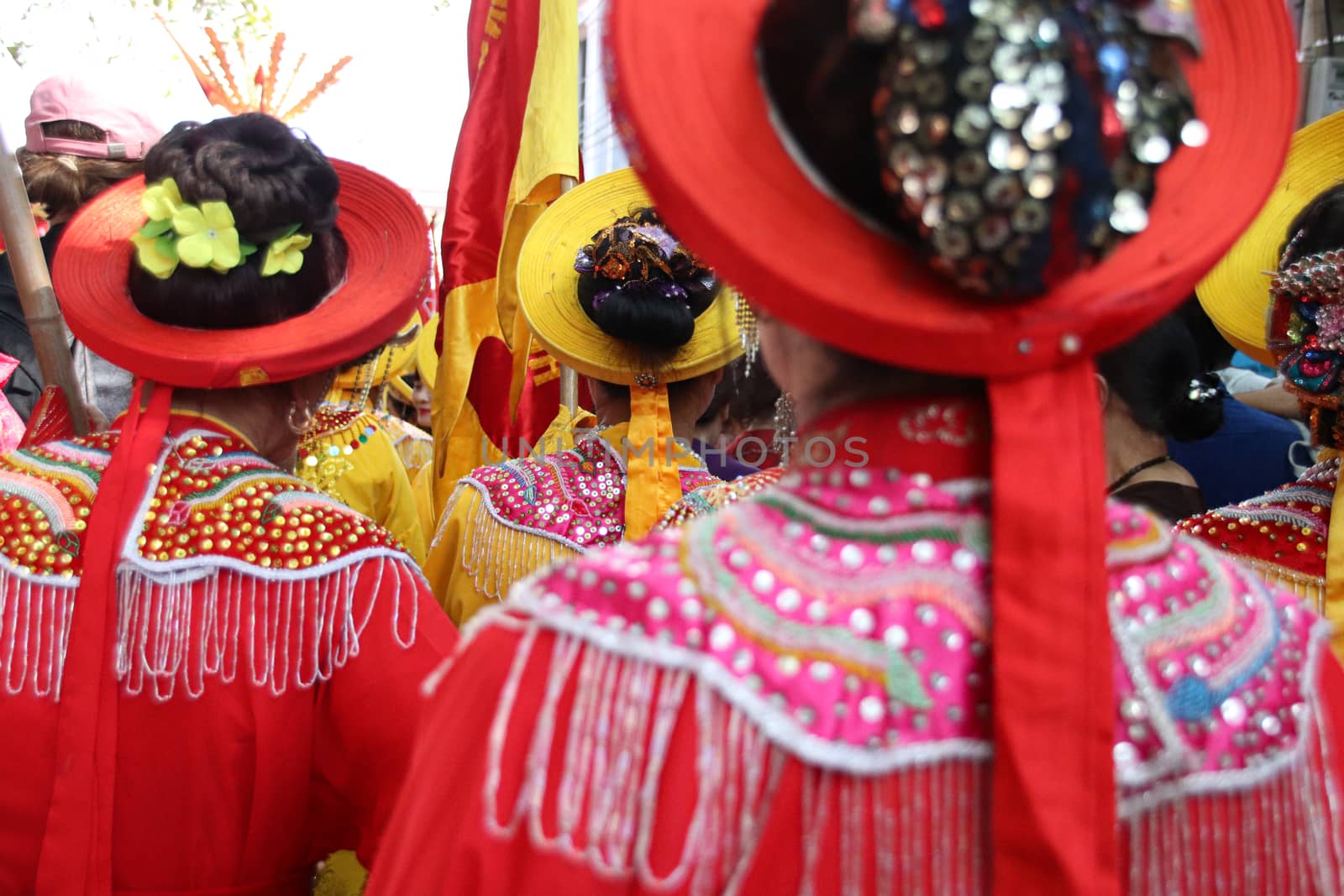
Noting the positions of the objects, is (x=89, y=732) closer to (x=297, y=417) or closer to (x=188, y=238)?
(x=297, y=417)

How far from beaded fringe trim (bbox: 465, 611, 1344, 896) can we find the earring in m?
1.18

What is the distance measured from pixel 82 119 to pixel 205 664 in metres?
2.15

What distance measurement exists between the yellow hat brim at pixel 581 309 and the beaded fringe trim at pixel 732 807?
191 centimetres

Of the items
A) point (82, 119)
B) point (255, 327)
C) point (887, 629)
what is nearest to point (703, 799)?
point (887, 629)

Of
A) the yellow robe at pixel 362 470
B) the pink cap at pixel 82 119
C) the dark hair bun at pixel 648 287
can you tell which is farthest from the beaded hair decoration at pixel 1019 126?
the pink cap at pixel 82 119

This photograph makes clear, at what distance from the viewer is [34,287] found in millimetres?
1982

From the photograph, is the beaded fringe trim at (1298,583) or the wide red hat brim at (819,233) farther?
the beaded fringe trim at (1298,583)

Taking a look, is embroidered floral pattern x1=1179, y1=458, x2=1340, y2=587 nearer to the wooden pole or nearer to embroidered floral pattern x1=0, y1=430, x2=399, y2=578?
embroidered floral pattern x1=0, y1=430, x2=399, y2=578

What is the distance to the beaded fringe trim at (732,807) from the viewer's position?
83cm

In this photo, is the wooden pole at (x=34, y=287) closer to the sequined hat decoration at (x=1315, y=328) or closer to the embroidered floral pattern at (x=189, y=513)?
the embroidered floral pattern at (x=189, y=513)

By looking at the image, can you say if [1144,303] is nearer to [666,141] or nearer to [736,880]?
[666,141]

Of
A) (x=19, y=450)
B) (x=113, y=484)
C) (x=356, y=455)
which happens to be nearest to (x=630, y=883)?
(x=113, y=484)

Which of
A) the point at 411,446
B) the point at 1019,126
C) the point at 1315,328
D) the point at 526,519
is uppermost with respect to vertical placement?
the point at 1019,126

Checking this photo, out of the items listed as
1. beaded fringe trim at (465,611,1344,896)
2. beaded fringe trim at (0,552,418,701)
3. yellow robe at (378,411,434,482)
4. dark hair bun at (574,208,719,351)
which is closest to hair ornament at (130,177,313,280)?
beaded fringe trim at (0,552,418,701)
